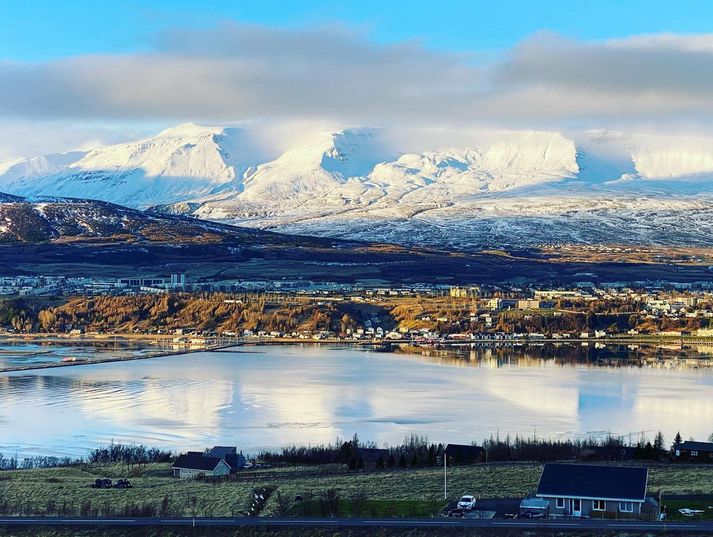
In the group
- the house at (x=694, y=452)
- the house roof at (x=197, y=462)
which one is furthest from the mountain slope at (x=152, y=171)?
the house at (x=694, y=452)

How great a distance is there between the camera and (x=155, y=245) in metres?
72.0

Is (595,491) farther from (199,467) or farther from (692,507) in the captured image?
(199,467)

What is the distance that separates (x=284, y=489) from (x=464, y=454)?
11.2 ft

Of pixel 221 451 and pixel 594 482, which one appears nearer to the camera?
pixel 594 482

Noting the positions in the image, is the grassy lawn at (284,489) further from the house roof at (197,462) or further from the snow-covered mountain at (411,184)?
the snow-covered mountain at (411,184)

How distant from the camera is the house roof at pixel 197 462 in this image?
17266 millimetres

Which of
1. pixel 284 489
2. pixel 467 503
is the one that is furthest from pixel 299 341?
pixel 467 503

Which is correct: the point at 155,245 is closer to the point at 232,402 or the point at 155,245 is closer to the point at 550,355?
the point at 550,355

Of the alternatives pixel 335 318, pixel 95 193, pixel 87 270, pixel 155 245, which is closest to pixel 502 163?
pixel 95 193

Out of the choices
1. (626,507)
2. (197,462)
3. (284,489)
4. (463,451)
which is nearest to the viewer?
(626,507)

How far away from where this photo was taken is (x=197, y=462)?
17453 millimetres

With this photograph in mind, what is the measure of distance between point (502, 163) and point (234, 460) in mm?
134512

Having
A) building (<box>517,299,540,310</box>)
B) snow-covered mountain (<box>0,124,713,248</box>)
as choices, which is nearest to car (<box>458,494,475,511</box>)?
building (<box>517,299,540,310</box>)

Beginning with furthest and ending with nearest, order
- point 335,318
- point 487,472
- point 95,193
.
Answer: point 95,193 → point 335,318 → point 487,472
